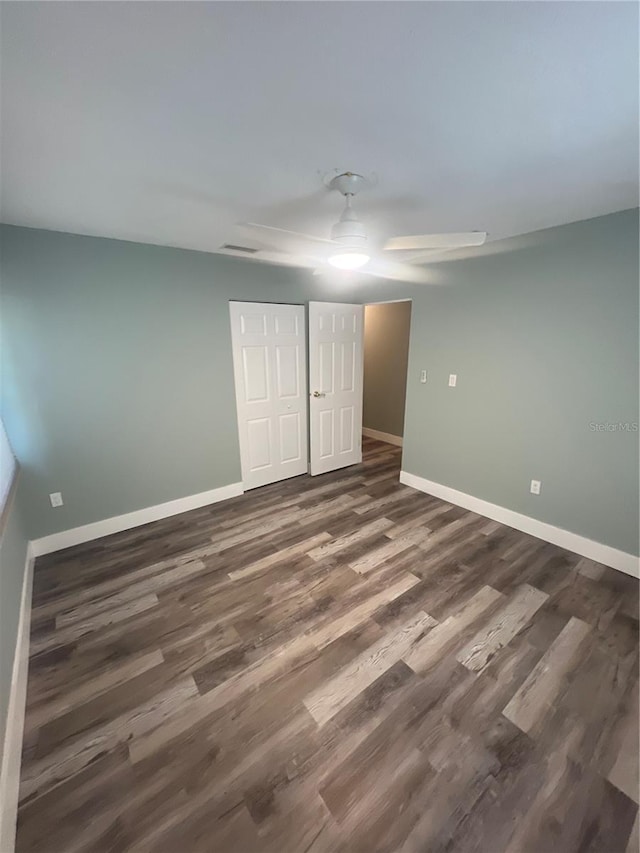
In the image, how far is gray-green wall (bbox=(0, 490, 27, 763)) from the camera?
1419 millimetres

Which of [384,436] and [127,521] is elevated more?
[384,436]

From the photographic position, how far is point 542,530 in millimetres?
2764

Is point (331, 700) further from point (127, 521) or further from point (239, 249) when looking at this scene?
point (239, 249)

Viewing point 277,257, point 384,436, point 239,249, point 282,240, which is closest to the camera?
point 282,240

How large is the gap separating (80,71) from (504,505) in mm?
3549

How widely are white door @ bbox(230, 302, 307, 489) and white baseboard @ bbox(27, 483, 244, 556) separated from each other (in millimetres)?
318

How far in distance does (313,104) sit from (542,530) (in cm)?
314

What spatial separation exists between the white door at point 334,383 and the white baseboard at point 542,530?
1.08 meters

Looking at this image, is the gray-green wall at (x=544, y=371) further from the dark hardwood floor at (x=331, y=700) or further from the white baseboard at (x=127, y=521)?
the white baseboard at (x=127, y=521)

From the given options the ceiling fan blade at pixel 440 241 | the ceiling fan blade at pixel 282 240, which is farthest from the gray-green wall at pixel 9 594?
the ceiling fan blade at pixel 440 241

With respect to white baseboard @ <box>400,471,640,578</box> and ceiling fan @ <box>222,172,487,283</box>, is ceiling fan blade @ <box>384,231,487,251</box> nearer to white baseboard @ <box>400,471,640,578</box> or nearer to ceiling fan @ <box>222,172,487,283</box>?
ceiling fan @ <box>222,172,487,283</box>

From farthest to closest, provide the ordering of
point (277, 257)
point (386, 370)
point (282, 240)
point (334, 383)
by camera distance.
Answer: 1. point (386, 370)
2. point (334, 383)
3. point (277, 257)
4. point (282, 240)

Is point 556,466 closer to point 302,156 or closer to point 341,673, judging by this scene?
point 341,673

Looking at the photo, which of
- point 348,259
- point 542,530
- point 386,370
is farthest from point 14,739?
point 386,370
